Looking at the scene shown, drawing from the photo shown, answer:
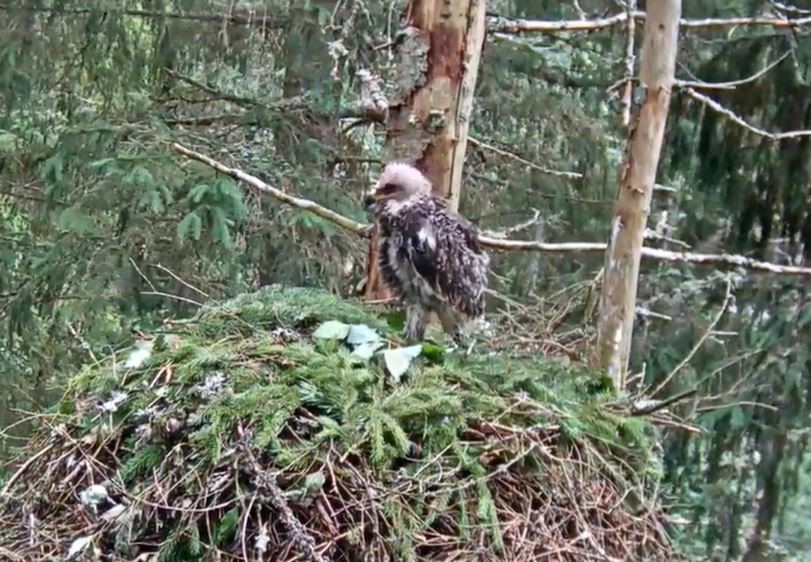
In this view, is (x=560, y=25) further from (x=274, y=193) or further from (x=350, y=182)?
(x=350, y=182)

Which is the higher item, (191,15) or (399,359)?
(191,15)

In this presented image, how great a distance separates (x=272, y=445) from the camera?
2.37m

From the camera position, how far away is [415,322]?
10.8 feet

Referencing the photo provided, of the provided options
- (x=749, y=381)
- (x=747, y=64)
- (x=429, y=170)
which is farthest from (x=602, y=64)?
(x=429, y=170)

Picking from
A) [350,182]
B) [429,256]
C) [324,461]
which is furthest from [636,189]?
[350,182]

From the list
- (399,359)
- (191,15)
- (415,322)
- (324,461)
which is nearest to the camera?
(324,461)

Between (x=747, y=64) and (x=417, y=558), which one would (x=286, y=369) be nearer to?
(x=417, y=558)

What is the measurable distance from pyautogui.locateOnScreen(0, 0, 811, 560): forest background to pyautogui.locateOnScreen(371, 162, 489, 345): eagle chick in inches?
57.4

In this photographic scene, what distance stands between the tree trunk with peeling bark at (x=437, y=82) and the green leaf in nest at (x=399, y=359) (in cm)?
90

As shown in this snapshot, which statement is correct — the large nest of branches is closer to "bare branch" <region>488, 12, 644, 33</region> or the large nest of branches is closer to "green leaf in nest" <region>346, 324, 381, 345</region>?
"green leaf in nest" <region>346, 324, 381, 345</region>

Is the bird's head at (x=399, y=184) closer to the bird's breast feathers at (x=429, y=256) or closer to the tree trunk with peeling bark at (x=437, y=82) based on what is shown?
the bird's breast feathers at (x=429, y=256)

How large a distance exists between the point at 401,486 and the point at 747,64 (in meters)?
3.70

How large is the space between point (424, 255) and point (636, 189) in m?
0.67

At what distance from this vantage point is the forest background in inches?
206
